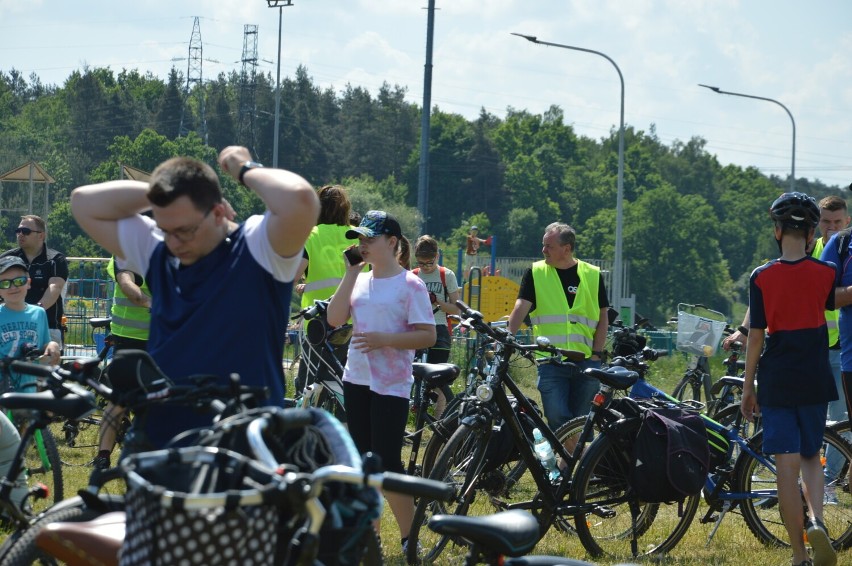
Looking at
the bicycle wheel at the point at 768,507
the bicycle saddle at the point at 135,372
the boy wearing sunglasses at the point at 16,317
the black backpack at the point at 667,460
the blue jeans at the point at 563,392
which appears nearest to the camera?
the bicycle saddle at the point at 135,372

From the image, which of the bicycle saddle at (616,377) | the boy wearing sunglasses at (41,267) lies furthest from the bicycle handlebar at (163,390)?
the boy wearing sunglasses at (41,267)

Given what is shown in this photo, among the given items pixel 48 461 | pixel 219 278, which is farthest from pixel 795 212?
pixel 48 461

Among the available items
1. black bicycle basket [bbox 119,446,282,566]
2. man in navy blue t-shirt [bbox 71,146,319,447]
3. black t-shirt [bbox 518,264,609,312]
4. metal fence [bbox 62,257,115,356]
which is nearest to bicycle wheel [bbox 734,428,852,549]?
black t-shirt [bbox 518,264,609,312]

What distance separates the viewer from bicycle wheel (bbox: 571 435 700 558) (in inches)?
276

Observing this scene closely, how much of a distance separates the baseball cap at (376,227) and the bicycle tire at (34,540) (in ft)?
9.88

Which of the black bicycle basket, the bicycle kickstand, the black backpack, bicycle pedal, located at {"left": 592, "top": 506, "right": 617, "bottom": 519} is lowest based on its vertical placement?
the bicycle kickstand

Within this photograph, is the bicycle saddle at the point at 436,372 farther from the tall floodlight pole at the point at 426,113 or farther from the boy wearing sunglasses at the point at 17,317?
the tall floodlight pole at the point at 426,113

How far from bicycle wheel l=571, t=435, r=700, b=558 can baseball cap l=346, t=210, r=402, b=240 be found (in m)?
1.91

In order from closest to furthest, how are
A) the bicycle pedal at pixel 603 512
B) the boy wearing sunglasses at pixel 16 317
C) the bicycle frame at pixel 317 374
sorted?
the bicycle pedal at pixel 603 512, the bicycle frame at pixel 317 374, the boy wearing sunglasses at pixel 16 317

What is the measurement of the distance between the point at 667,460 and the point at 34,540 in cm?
445

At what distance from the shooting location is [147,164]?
85188 millimetres

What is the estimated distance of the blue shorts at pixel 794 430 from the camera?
6.21 metres

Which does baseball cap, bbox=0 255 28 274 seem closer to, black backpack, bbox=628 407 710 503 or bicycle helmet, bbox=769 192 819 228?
black backpack, bbox=628 407 710 503

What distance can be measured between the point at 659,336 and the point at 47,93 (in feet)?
340
